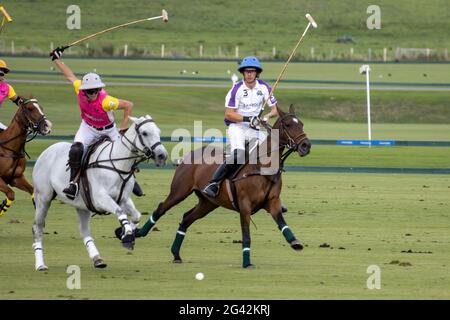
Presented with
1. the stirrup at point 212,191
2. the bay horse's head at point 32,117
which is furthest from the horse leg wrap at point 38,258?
the bay horse's head at point 32,117

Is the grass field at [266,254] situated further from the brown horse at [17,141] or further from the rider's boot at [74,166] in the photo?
the rider's boot at [74,166]

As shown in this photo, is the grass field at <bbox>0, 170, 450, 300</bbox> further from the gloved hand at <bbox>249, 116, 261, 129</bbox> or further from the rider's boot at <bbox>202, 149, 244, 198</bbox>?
the gloved hand at <bbox>249, 116, 261, 129</bbox>

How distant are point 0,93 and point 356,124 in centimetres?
3273

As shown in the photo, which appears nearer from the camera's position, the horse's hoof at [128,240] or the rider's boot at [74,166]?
the horse's hoof at [128,240]

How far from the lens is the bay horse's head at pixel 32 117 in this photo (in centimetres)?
1934

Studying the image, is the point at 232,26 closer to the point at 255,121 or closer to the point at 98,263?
the point at 255,121

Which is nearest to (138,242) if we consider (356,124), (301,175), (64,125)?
(301,175)

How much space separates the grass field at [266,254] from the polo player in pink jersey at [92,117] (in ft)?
4.45

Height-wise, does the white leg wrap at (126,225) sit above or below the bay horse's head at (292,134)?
below

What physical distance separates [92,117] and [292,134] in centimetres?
277

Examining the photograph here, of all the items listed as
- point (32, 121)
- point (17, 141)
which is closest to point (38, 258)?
point (32, 121)

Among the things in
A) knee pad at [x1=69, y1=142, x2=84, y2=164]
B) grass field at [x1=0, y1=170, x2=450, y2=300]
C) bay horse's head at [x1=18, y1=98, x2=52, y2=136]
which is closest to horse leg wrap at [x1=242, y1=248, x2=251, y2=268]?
grass field at [x1=0, y1=170, x2=450, y2=300]

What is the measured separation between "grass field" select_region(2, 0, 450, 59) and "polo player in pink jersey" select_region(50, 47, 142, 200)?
61606 mm

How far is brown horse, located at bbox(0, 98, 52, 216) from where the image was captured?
1953cm
